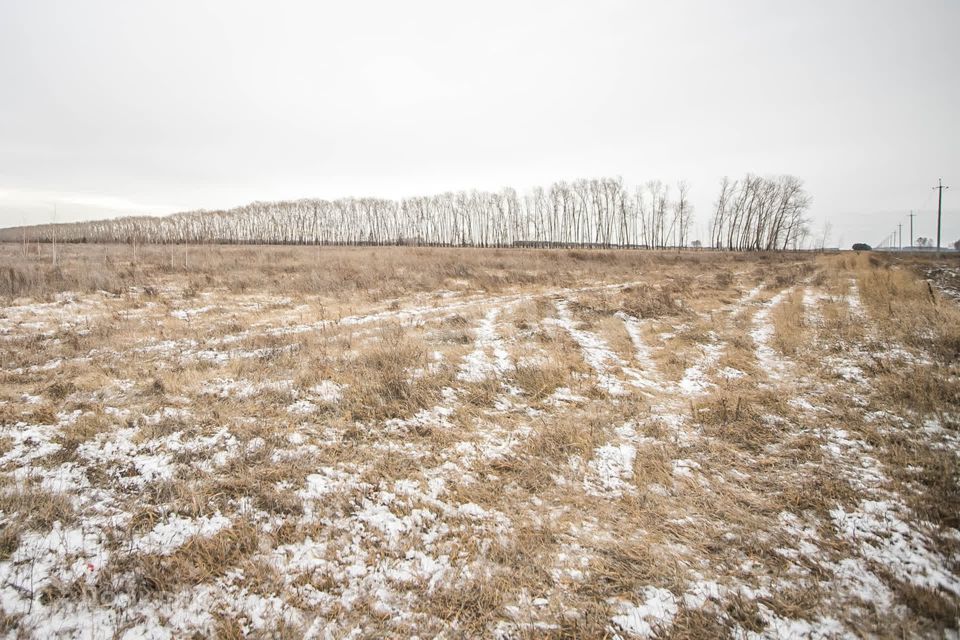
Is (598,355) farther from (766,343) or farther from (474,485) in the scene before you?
(474,485)

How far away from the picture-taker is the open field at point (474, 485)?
2436mm

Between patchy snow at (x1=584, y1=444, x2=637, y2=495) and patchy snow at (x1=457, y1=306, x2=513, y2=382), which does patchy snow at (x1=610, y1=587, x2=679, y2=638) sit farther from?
patchy snow at (x1=457, y1=306, x2=513, y2=382)

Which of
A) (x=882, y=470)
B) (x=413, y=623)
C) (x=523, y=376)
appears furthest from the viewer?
(x=523, y=376)

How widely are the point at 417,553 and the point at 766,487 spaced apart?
3.37 meters

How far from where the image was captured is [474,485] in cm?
373

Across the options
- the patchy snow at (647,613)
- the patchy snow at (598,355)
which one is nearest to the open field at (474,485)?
the patchy snow at (647,613)

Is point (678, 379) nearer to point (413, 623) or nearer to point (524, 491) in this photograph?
point (524, 491)

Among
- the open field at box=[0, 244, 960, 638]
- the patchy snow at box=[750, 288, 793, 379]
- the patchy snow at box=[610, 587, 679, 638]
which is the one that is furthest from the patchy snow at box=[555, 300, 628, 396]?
the patchy snow at box=[610, 587, 679, 638]

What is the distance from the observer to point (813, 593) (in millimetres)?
2508

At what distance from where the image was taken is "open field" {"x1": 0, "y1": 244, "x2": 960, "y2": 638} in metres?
2.44

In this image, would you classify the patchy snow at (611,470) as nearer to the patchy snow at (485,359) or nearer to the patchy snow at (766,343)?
the patchy snow at (485,359)

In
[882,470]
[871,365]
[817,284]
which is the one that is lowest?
[882,470]

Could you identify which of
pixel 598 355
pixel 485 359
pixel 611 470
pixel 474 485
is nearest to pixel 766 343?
pixel 598 355

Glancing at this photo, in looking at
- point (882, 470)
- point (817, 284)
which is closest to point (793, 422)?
point (882, 470)
